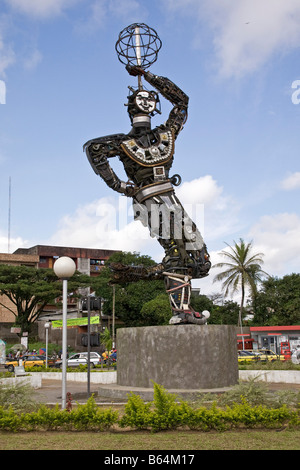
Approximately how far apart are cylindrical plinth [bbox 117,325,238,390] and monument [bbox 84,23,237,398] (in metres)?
0.02

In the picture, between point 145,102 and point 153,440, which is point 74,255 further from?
point 153,440

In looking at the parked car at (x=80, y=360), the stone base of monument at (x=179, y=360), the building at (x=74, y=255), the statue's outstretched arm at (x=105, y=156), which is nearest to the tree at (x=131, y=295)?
the parked car at (x=80, y=360)

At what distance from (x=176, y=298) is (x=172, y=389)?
2572mm

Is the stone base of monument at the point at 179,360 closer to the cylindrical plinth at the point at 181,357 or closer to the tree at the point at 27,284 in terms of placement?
the cylindrical plinth at the point at 181,357

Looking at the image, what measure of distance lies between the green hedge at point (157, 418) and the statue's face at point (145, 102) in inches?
355

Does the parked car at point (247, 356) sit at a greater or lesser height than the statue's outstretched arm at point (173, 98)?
lesser

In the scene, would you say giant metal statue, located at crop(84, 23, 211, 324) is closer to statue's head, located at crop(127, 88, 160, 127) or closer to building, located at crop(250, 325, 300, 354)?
statue's head, located at crop(127, 88, 160, 127)

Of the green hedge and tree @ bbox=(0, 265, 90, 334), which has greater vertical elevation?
tree @ bbox=(0, 265, 90, 334)

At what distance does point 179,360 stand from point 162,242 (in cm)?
348

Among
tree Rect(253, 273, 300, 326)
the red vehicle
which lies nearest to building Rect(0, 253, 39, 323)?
tree Rect(253, 273, 300, 326)

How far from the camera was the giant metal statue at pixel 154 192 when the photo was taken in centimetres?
1359

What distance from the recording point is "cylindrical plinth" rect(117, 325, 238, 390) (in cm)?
1197

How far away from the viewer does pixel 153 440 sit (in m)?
6.89
